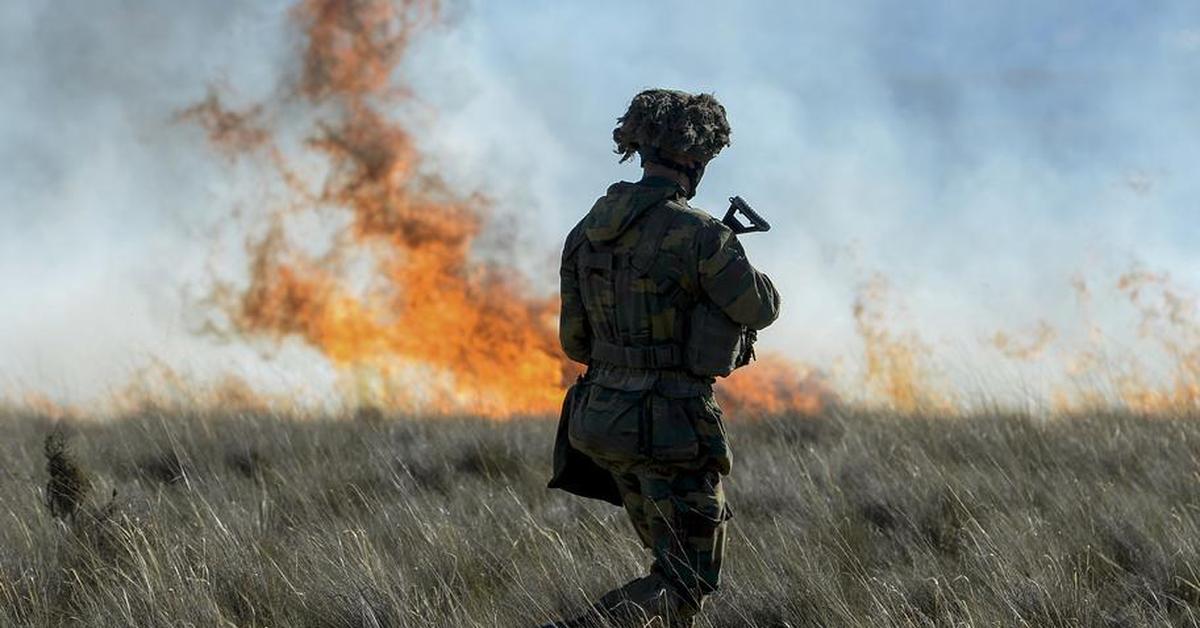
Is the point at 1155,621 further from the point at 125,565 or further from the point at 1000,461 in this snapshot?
the point at 125,565

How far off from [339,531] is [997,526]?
10.8 ft

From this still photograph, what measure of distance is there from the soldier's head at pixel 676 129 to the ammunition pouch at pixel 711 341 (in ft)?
1.71

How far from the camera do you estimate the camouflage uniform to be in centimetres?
400

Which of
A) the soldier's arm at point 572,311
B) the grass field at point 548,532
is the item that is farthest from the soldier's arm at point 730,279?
the grass field at point 548,532

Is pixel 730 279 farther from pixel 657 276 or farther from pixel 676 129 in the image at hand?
pixel 676 129

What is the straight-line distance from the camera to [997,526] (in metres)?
5.65

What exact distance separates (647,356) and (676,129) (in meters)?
0.82

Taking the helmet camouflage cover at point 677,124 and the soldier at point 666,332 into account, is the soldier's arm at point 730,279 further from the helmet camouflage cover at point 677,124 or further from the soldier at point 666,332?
the helmet camouflage cover at point 677,124

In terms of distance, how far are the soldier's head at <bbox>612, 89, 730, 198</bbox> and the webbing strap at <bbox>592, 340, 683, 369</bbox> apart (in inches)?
24.5

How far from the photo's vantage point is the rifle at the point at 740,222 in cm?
410

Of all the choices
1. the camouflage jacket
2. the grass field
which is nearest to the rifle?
the camouflage jacket

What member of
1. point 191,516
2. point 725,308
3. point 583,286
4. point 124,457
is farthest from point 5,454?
point 725,308

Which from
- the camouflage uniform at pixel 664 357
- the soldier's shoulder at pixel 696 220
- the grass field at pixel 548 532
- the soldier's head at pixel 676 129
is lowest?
the grass field at pixel 548 532

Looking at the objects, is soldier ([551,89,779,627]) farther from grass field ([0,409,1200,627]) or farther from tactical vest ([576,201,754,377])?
grass field ([0,409,1200,627])
